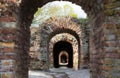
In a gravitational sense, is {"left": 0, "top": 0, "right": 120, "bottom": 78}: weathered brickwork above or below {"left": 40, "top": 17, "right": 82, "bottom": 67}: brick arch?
below

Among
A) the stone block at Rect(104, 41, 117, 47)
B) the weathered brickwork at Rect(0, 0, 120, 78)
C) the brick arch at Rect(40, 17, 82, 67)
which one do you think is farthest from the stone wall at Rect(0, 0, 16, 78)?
the brick arch at Rect(40, 17, 82, 67)

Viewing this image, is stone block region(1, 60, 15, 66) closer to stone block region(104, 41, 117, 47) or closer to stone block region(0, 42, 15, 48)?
stone block region(0, 42, 15, 48)

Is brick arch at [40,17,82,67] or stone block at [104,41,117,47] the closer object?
stone block at [104,41,117,47]

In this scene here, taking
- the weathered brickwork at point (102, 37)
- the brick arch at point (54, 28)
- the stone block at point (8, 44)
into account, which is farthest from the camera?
the brick arch at point (54, 28)

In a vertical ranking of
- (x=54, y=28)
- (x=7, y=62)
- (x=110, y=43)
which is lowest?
(x=7, y=62)

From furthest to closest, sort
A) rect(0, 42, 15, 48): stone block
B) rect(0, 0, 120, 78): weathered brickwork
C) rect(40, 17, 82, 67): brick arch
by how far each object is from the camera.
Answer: rect(40, 17, 82, 67): brick arch → rect(0, 42, 15, 48): stone block → rect(0, 0, 120, 78): weathered brickwork

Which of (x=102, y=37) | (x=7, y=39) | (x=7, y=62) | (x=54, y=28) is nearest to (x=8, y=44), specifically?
(x=7, y=39)

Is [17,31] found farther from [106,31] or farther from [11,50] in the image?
[106,31]

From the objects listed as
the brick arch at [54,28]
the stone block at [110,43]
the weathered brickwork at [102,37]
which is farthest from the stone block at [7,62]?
the brick arch at [54,28]

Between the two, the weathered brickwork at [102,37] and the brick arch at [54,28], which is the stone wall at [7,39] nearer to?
the weathered brickwork at [102,37]

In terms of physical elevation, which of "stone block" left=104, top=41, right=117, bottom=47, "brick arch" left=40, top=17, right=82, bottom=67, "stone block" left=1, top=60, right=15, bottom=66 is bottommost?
"stone block" left=1, top=60, right=15, bottom=66

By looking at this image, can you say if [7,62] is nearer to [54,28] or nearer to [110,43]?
[110,43]

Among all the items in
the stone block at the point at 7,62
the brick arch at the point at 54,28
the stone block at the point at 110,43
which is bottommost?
the stone block at the point at 7,62

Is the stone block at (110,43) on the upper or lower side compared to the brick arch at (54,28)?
lower
